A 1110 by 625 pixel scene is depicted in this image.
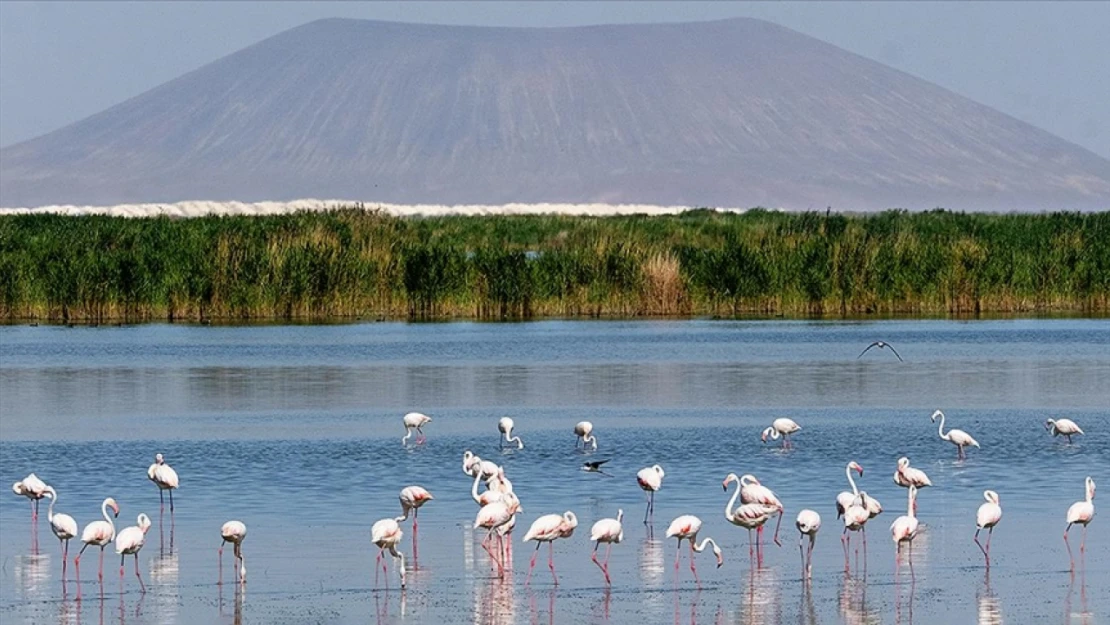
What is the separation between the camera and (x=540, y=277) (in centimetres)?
4169

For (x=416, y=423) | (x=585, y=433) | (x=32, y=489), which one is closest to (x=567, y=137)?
(x=416, y=423)

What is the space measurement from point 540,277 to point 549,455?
20.3 metres

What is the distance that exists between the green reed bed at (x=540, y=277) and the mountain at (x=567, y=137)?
112092mm

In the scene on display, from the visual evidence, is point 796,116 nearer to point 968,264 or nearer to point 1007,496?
point 968,264

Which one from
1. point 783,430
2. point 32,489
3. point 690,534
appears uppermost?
point 783,430

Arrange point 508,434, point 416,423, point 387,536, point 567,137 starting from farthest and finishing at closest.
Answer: point 567,137 → point 416,423 → point 508,434 → point 387,536

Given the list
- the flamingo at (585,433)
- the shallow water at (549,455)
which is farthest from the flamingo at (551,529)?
the flamingo at (585,433)

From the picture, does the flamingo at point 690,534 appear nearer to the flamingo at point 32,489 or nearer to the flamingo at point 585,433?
the flamingo at point 32,489

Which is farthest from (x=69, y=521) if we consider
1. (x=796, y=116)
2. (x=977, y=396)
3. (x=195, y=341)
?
(x=796, y=116)

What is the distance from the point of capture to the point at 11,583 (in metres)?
14.0

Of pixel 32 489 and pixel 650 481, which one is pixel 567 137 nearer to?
pixel 650 481

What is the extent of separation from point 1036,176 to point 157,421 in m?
160

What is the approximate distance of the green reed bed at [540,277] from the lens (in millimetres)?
40656

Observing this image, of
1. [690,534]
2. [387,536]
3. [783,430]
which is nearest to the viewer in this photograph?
[387,536]
